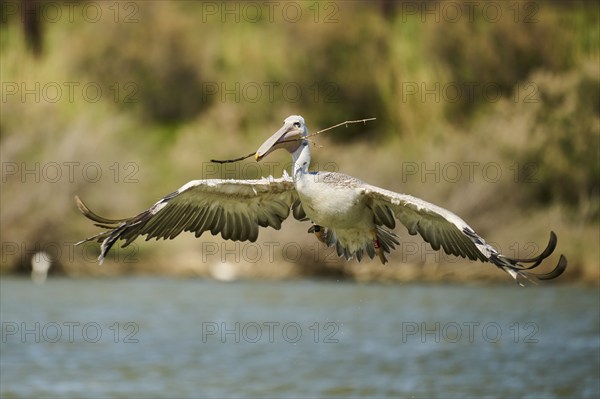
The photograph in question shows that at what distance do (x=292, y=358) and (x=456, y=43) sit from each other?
15.2 m

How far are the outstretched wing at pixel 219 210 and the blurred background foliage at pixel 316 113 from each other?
16426 mm

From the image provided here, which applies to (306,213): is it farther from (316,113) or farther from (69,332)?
(316,113)

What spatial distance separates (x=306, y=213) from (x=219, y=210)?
4.08ft

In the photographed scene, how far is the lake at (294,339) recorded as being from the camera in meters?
19.5

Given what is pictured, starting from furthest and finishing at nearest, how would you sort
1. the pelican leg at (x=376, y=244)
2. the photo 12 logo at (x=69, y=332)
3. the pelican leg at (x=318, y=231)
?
the photo 12 logo at (x=69, y=332), the pelican leg at (x=376, y=244), the pelican leg at (x=318, y=231)

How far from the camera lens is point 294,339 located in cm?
2377

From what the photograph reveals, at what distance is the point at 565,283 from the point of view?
28.3 metres

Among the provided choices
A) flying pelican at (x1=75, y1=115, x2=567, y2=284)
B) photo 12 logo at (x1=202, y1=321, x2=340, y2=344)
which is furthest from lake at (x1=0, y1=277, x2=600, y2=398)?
flying pelican at (x1=75, y1=115, x2=567, y2=284)

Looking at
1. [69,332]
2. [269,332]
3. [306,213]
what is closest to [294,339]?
[269,332]

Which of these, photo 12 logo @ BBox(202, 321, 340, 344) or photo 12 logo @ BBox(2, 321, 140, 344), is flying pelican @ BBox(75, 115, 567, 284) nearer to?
photo 12 logo @ BBox(202, 321, 340, 344)

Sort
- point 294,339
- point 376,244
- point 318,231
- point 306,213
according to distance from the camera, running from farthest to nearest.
Result: 1. point 294,339
2. point 376,244
3. point 318,231
4. point 306,213

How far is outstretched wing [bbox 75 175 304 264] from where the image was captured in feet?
36.0

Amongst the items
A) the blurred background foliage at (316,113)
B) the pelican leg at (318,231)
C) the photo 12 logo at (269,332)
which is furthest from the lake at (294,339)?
the pelican leg at (318,231)

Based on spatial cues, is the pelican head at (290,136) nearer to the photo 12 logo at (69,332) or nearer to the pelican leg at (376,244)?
the pelican leg at (376,244)
